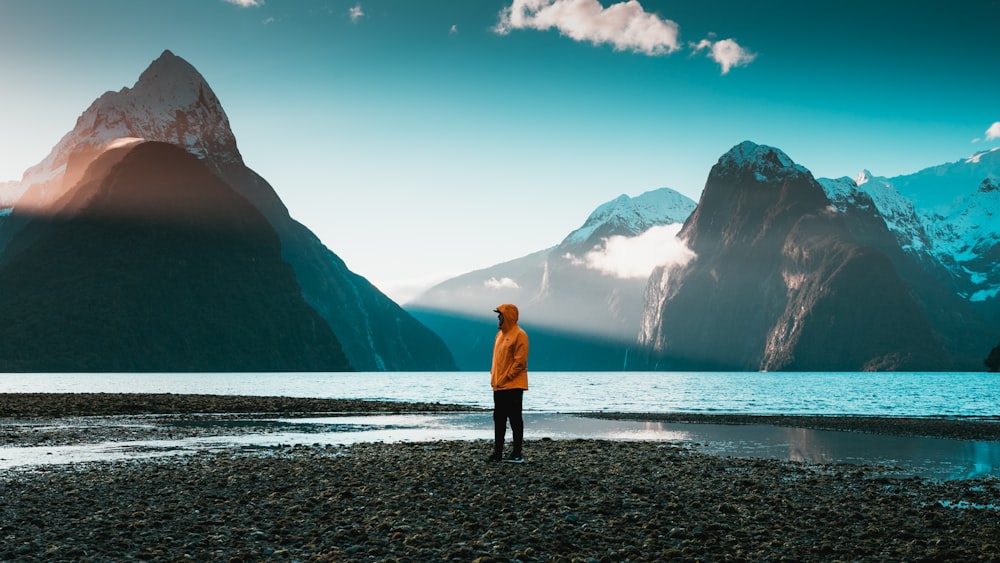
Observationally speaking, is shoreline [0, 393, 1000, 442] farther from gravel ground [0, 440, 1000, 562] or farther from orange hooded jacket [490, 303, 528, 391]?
orange hooded jacket [490, 303, 528, 391]

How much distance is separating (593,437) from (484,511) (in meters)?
21.5

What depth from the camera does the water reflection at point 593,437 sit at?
2547 centimetres

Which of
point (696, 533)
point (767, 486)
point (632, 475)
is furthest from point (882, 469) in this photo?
point (696, 533)

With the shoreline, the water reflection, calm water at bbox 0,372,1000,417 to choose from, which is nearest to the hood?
the water reflection

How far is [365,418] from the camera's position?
5059cm

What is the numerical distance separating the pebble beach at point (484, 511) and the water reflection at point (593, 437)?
305 cm

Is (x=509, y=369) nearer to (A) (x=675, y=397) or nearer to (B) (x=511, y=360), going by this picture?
(B) (x=511, y=360)

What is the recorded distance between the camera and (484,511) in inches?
587

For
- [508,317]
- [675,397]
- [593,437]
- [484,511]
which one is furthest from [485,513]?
[675,397]

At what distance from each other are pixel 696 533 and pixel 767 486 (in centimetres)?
620

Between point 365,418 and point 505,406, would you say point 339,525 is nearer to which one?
point 505,406

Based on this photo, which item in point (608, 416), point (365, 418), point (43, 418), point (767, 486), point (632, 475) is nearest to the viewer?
point (767, 486)

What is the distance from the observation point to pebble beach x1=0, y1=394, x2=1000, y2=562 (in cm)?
1198

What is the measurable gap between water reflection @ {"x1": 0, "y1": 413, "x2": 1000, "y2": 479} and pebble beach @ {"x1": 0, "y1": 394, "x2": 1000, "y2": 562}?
3.05 meters
